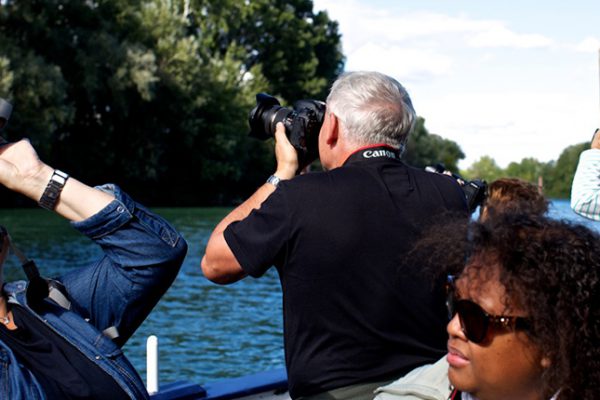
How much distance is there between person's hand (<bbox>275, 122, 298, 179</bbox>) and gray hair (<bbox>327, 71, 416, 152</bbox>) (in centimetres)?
22

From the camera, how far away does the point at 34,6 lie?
2820 cm

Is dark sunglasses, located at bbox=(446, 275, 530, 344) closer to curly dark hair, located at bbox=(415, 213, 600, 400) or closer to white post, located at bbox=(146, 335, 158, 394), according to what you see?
curly dark hair, located at bbox=(415, 213, 600, 400)

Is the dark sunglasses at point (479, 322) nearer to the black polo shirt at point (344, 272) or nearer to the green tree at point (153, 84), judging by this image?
the black polo shirt at point (344, 272)

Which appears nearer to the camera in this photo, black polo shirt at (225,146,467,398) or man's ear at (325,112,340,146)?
black polo shirt at (225,146,467,398)

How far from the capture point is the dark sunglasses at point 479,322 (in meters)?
1.49

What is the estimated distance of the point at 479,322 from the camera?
1514 mm

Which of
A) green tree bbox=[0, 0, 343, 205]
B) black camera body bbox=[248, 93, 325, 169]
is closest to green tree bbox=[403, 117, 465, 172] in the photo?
green tree bbox=[0, 0, 343, 205]

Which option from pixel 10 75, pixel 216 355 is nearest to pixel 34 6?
pixel 10 75

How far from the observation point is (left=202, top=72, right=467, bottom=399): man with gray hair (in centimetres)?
210

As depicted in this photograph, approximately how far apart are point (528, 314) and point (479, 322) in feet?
0.28

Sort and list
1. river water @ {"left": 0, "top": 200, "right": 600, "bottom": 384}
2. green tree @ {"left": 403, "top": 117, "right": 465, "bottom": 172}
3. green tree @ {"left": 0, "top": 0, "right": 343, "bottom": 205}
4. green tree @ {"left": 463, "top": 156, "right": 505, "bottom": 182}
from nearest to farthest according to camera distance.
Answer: river water @ {"left": 0, "top": 200, "right": 600, "bottom": 384} < green tree @ {"left": 0, "top": 0, "right": 343, "bottom": 205} < green tree @ {"left": 403, "top": 117, "right": 465, "bottom": 172} < green tree @ {"left": 463, "top": 156, "right": 505, "bottom": 182}

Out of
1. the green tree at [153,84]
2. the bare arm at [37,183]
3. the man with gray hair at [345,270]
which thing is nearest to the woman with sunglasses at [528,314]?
the man with gray hair at [345,270]

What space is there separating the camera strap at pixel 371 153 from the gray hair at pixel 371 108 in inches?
0.6

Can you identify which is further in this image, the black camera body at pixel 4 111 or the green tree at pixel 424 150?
the green tree at pixel 424 150
